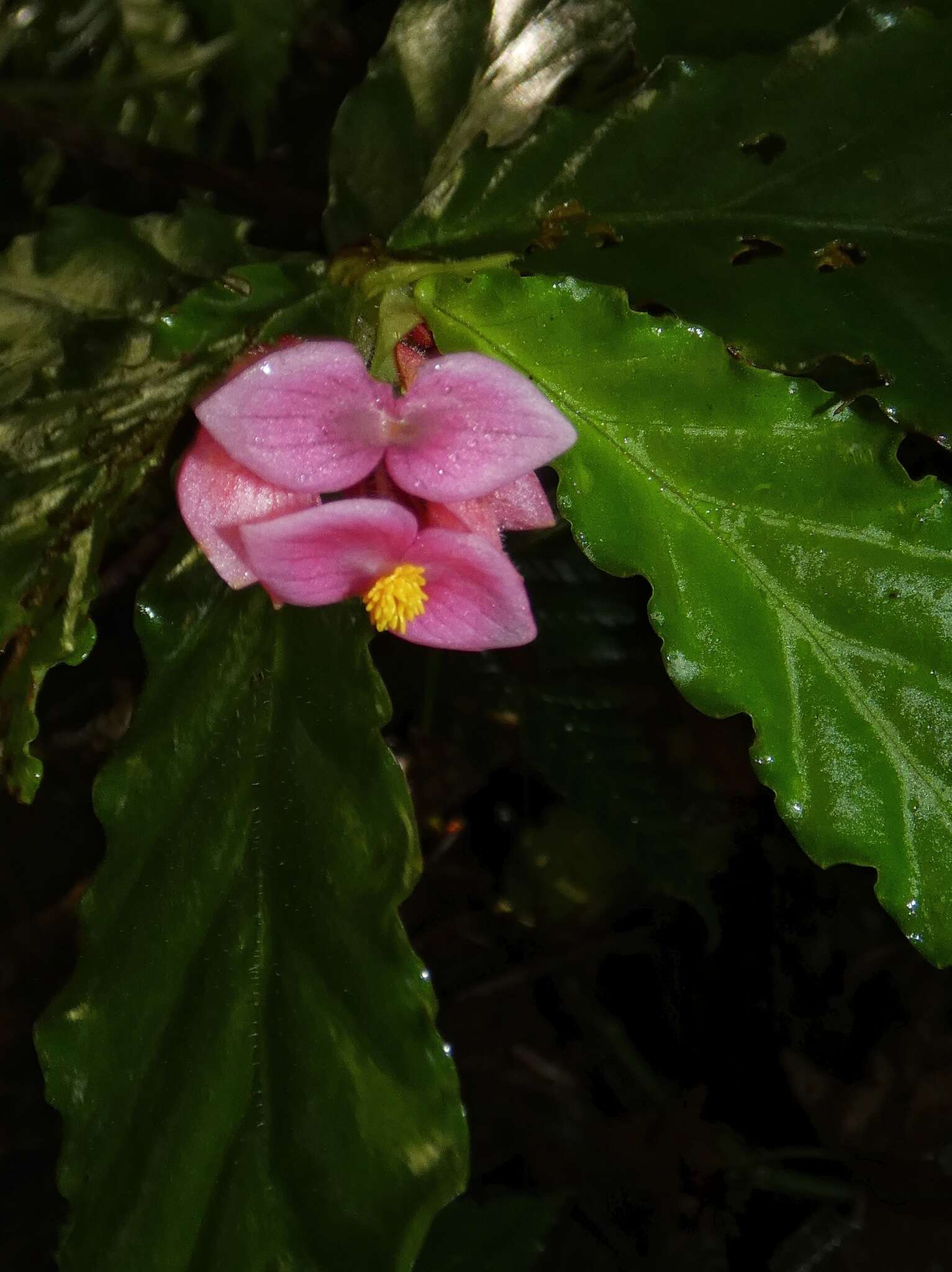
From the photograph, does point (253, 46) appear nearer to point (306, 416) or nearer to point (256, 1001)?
point (306, 416)

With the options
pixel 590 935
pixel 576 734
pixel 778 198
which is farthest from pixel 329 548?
pixel 590 935

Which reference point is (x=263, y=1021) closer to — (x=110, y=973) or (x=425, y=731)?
(x=110, y=973)

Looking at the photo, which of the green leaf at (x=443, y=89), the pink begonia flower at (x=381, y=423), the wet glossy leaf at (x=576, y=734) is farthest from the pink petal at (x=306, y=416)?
the wet glossy leaf at (x=576, y=734)

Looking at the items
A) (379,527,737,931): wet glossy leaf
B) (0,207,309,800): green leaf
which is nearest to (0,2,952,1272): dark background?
(379,527,737,931): wet glossy leaf

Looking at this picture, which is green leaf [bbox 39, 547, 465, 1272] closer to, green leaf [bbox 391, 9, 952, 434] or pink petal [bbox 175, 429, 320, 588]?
pink petal [bbox 175, 429, 320, 588]

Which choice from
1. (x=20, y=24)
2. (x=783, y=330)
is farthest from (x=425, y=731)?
(x=20, y=24)
